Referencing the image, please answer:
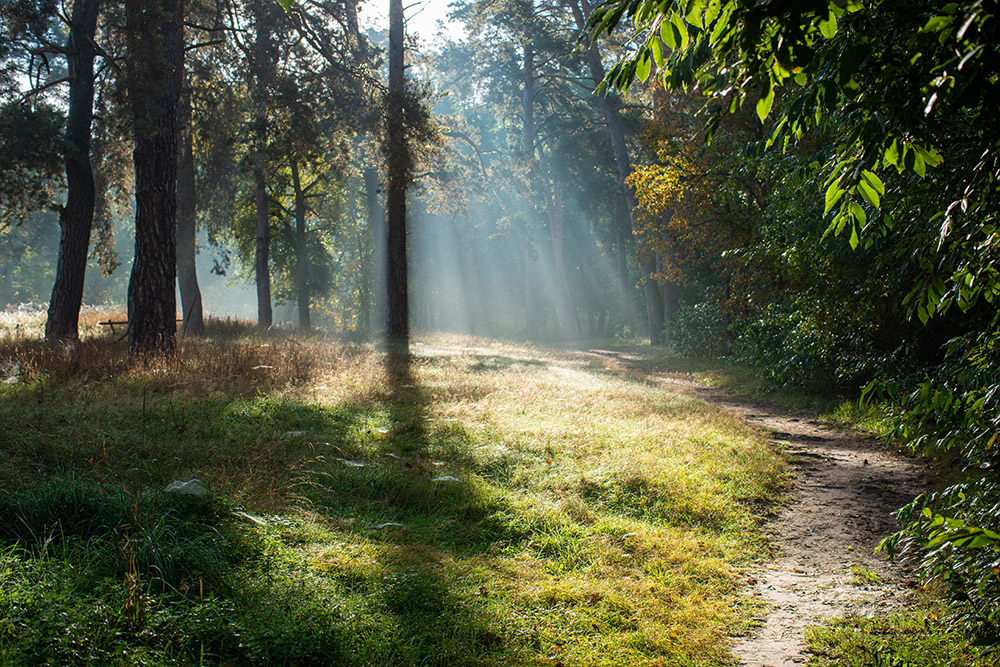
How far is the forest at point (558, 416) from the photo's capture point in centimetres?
254

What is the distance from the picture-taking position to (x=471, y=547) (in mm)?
4449

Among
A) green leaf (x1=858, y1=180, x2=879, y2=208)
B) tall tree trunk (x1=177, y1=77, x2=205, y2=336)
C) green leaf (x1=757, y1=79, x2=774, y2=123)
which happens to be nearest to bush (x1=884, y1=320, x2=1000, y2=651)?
green leaf (x1=858, y1=180, x2=879, y2=208)

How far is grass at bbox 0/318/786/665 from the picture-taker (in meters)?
2.95

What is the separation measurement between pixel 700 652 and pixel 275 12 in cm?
1793

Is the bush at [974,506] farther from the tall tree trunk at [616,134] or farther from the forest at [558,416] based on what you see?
the tall tree trunk at [616,134]

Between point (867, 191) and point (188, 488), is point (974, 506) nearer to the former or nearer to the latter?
point (867, 191)

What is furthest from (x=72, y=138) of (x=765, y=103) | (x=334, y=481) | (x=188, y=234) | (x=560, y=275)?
(x=560, y=275)

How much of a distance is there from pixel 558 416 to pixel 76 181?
483 inches

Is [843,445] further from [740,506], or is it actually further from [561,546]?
[561,546]

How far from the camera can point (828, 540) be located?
16.6ft

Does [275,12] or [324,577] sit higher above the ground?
[275,12]

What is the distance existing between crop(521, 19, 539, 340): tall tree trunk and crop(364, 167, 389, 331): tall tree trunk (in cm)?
831

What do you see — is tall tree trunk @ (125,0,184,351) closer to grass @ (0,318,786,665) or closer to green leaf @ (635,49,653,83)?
grass @ (0,318,786,665)

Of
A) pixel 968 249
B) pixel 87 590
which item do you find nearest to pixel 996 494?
pixel 968 249
